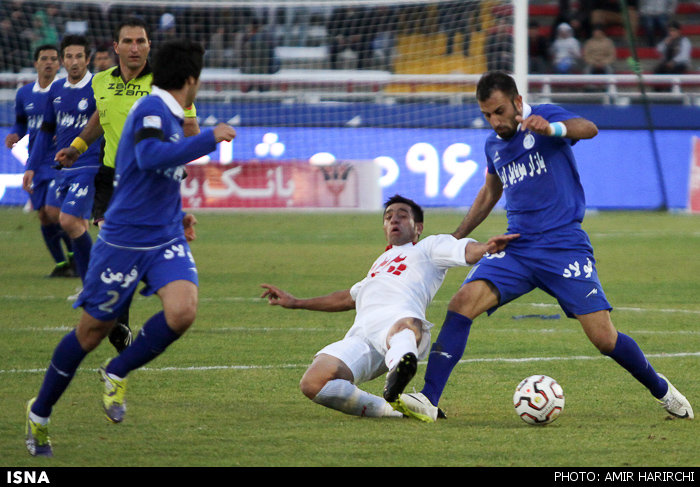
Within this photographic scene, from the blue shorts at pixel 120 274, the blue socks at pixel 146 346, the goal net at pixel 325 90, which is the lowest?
the goal net at pixel 325 90

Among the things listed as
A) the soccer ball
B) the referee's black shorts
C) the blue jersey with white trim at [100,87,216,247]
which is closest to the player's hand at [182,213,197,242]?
the blue jersey with white trim at [100,87,216,247]

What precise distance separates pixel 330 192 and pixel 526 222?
14634 mm

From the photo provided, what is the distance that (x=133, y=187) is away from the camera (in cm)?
532

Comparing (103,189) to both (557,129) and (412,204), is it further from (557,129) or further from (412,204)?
(557,129)

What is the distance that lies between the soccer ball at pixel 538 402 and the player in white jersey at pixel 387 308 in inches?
24.1

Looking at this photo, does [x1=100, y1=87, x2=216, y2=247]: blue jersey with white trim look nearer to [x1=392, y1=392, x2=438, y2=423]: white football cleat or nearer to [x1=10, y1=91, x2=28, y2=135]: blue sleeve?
[x1=392, y1=392, x2=438, y2=423]: white football cleat

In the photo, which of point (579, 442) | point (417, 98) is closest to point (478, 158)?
point (417, 98)

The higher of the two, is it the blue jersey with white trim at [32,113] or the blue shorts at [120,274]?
the blue shorts at [120,274]

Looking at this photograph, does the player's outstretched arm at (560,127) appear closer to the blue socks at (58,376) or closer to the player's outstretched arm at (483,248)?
the player's outstretched arm at (483,248)

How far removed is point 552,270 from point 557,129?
76 centimetres

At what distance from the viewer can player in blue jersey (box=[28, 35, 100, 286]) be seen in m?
9.90

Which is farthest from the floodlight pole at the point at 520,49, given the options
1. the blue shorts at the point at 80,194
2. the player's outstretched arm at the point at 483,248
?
the player's outstretched arm at the point at 483,248

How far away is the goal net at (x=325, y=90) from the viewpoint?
20359mm

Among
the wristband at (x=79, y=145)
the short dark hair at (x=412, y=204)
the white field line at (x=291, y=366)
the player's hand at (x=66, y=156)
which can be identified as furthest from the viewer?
the wristband at (x=79, y=145)
